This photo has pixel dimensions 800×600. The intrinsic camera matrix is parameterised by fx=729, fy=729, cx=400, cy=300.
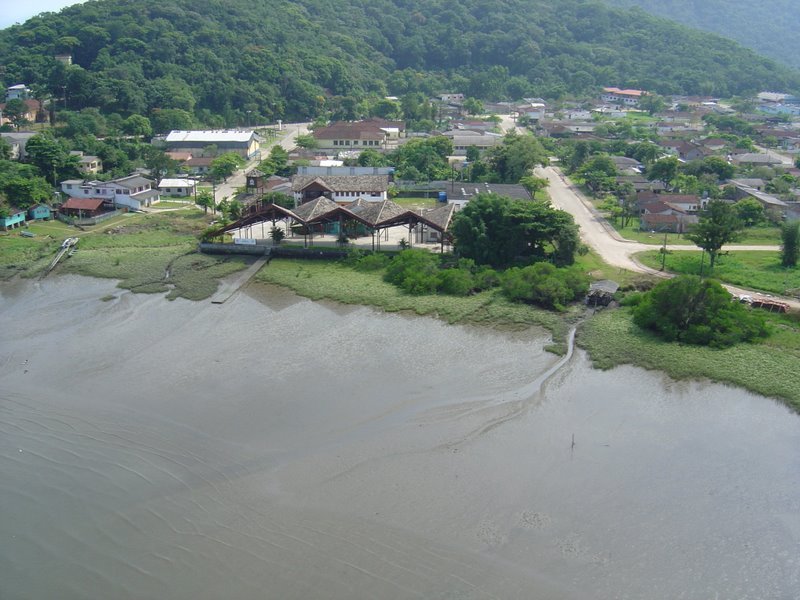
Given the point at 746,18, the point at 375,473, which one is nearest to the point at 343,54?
the point at 375,473

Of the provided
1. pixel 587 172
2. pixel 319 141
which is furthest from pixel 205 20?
pixel 587 172

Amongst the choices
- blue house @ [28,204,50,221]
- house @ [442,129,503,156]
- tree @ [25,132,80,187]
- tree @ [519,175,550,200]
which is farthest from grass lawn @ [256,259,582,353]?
house @ [442,129,503,156]

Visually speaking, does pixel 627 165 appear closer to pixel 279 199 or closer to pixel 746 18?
pixel 279 199

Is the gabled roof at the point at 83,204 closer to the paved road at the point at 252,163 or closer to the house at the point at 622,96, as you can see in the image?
the paved road at the point at 252,163

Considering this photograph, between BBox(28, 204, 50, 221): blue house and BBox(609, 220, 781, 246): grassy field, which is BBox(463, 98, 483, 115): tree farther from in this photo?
BBox(28, 204, 50, 221): blue house

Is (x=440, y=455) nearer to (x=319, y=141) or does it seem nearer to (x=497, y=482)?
(x=497, y=482)

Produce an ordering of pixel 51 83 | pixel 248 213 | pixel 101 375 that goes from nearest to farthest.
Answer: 1. pixel 101 375
2. pixel 248 213
3. pixel 51 83
